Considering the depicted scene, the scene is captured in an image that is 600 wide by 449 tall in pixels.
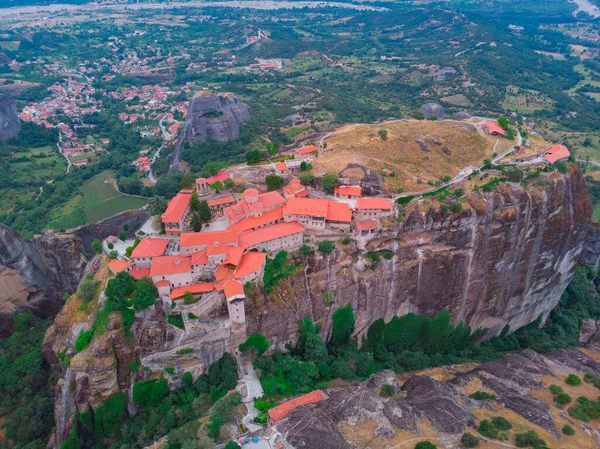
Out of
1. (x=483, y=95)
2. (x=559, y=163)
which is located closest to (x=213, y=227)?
(x=559, y=163)

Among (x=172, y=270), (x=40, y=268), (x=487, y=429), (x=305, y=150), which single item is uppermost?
(x=305, y=150)

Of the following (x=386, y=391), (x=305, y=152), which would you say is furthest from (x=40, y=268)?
(x=386, y=391)

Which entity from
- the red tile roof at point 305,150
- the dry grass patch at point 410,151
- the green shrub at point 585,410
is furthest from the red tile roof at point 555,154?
the red tile roof at point 305,150

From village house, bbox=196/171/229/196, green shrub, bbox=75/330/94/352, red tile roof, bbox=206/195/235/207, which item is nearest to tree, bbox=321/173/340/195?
red tile roof, bbox=206/195/235/207

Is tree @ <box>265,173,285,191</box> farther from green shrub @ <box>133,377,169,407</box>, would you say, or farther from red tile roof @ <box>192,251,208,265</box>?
green shrub @ <box>133,377,169,407</box>

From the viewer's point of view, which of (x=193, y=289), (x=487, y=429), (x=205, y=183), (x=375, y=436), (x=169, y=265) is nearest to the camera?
(x=375, y=436)

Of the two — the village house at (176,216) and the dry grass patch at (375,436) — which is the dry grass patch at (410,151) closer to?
the village house at (176,216)

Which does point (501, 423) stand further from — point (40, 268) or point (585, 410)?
point (40, 268)
